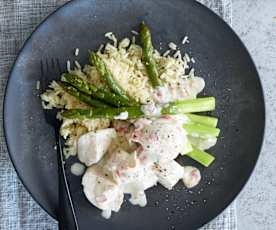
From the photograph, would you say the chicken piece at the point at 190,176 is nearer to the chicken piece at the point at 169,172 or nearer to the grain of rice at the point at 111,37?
the chicken piece at the point at 169,172

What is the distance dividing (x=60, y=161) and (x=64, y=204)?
0.24 metres

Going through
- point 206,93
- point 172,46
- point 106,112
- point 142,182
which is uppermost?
point 172,46

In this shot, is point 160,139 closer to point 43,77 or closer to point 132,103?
point 132,103

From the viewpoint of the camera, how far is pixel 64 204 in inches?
109

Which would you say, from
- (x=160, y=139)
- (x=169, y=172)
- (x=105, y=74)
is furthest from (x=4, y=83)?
(x=169, y=172)

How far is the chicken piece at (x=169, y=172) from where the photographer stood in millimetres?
2740

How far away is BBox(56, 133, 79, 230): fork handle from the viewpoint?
2.74 metres

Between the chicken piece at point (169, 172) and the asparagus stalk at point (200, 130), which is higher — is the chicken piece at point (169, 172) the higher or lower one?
the lower one

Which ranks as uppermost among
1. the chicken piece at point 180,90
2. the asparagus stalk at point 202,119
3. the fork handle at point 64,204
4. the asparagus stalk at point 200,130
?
the chicken piece at point 180,90

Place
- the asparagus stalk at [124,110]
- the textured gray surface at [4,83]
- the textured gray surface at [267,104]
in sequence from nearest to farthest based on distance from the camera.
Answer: the asparagus stalk at [124,110] < the textured gray surface at [4,83] < the textured gray surface at [267,104]

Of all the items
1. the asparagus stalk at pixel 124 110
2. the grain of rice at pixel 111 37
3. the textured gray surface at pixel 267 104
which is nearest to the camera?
the asparagus stalk at pixel 124 110

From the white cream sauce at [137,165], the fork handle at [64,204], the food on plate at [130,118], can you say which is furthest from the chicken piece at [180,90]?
the fork handle at [64,204]

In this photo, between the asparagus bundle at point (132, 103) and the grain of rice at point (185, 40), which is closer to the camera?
the asparagus bundle at point (132, 103)

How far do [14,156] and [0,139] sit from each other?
0.73ft
